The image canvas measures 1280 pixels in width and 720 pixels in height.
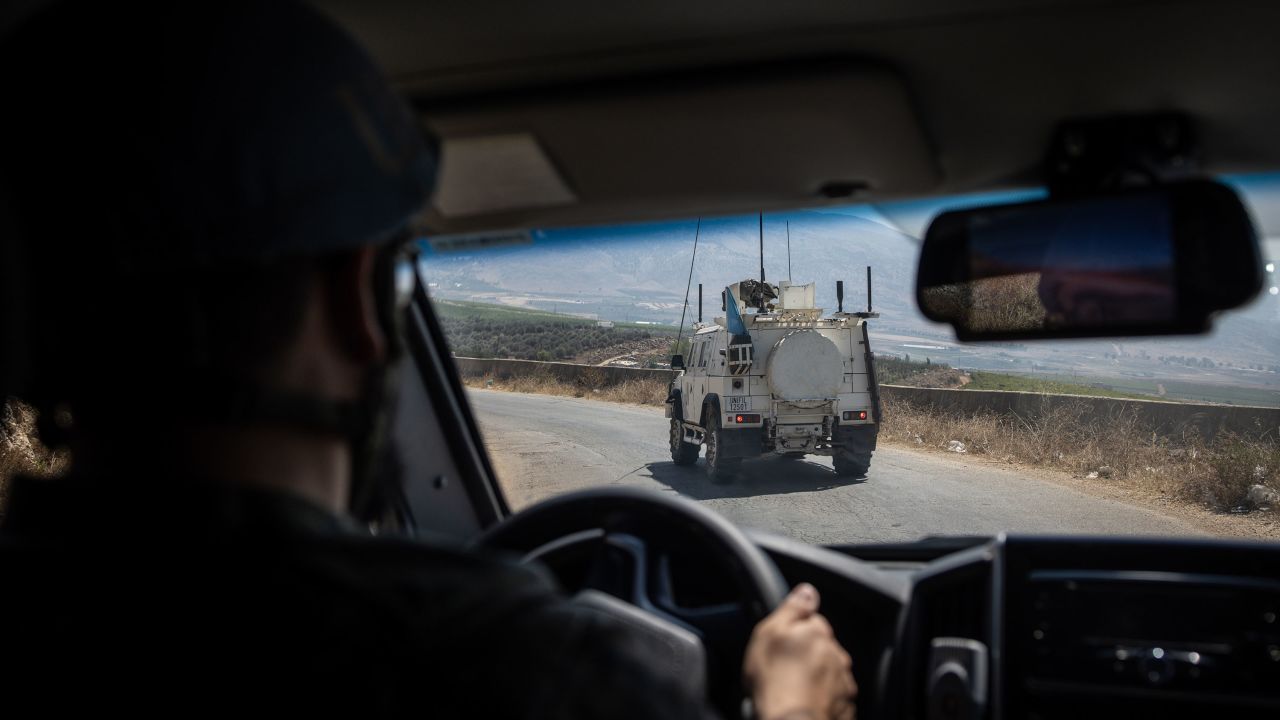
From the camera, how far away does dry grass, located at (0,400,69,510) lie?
6.21 m

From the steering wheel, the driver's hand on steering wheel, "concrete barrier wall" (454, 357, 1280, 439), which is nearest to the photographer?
the driver's hand on steering wheel

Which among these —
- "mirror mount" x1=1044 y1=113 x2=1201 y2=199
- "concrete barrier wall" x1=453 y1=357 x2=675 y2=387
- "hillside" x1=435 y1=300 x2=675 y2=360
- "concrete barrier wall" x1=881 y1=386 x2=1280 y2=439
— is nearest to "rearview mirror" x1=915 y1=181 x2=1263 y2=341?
"mirror mount" x1=1044 y1=113 x2=1201 y2=199

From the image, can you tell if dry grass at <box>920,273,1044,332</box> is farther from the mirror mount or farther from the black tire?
the black tire

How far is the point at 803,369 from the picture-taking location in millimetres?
13250

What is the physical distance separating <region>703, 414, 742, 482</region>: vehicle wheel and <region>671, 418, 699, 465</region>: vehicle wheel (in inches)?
41.8

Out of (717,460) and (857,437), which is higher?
(857,437)

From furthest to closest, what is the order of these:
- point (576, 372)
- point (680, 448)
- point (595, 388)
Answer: point (595, 388) → point (576, 372) → point (680, 448)

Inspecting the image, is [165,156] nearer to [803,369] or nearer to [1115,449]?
[1115,449]

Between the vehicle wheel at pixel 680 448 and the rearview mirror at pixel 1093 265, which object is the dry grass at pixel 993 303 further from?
the vehicle wheel at pixel 680 448

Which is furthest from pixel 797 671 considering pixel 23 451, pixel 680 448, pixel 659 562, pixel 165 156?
pixel 680 448

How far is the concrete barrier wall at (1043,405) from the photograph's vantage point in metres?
6.29

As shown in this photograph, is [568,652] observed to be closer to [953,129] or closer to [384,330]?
[384,330]

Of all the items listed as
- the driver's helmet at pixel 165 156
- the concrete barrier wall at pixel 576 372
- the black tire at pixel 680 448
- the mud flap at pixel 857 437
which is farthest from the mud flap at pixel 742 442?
the driver's helmet at pixel 165 156

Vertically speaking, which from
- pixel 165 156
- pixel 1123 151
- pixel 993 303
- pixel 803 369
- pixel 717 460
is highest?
pixel 1123 151
